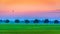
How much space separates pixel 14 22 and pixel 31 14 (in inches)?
9.1

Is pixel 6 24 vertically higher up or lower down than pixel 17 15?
lower down

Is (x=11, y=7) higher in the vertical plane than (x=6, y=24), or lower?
higher

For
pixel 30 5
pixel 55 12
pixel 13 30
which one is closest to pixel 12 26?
pixel 13 30

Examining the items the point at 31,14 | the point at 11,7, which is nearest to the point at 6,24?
the point at 11,7

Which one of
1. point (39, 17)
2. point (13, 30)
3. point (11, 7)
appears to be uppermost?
point (11, 7)

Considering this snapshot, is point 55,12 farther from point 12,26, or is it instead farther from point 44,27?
point 12,26

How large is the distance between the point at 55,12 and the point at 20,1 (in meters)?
0.45

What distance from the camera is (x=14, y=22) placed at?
132 cm

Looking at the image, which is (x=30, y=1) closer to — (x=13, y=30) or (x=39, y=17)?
(x=39, y=17)

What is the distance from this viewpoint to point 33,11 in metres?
1.32

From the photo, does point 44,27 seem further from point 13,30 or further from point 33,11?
point 13,30

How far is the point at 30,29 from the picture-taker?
1321 mm

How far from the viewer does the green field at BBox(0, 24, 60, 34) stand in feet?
4.30

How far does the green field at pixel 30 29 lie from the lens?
1.31 m
